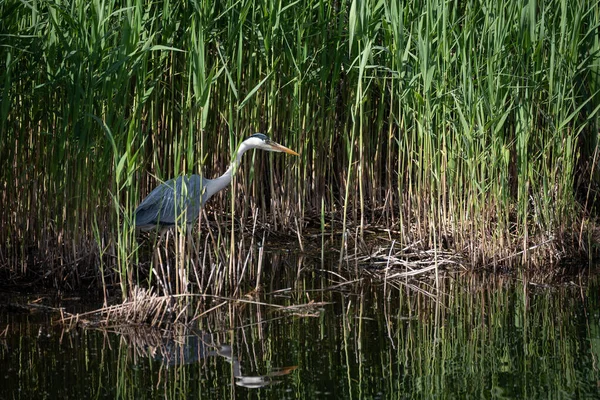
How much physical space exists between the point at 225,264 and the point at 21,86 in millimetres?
1527

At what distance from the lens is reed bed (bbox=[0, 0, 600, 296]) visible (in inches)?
192

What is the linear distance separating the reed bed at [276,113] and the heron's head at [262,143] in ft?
0.96

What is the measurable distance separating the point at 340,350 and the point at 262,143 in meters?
2.27

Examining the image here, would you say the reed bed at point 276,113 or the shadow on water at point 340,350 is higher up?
the reed bed at point 276,113

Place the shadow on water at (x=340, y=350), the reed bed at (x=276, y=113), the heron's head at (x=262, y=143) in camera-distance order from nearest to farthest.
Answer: the shadow on water at (x=340, y=350) → the reed bed at (x=276, y=113) → the heron's head at (x=262, y=143)

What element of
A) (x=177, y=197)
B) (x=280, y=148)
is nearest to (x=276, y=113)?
(x=280, y=148)

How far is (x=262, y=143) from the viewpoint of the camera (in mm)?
6180

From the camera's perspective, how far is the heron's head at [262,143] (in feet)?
20.2

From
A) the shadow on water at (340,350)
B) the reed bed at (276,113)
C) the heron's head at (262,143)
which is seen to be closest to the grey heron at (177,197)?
the heron's head at (262,143)

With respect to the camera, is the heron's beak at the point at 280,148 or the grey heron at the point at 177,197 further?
the heron's beak at the point at 280,148

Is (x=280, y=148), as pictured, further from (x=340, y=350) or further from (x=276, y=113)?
(x=340, y=350)

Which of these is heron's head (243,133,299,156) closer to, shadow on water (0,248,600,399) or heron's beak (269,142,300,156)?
heron's beak (269,142,300,156)

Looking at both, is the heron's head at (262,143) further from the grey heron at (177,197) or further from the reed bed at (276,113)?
the reed bed at (276,113)

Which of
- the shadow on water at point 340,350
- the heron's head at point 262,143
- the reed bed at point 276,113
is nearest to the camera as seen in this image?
the shadow on water at point 340,350
